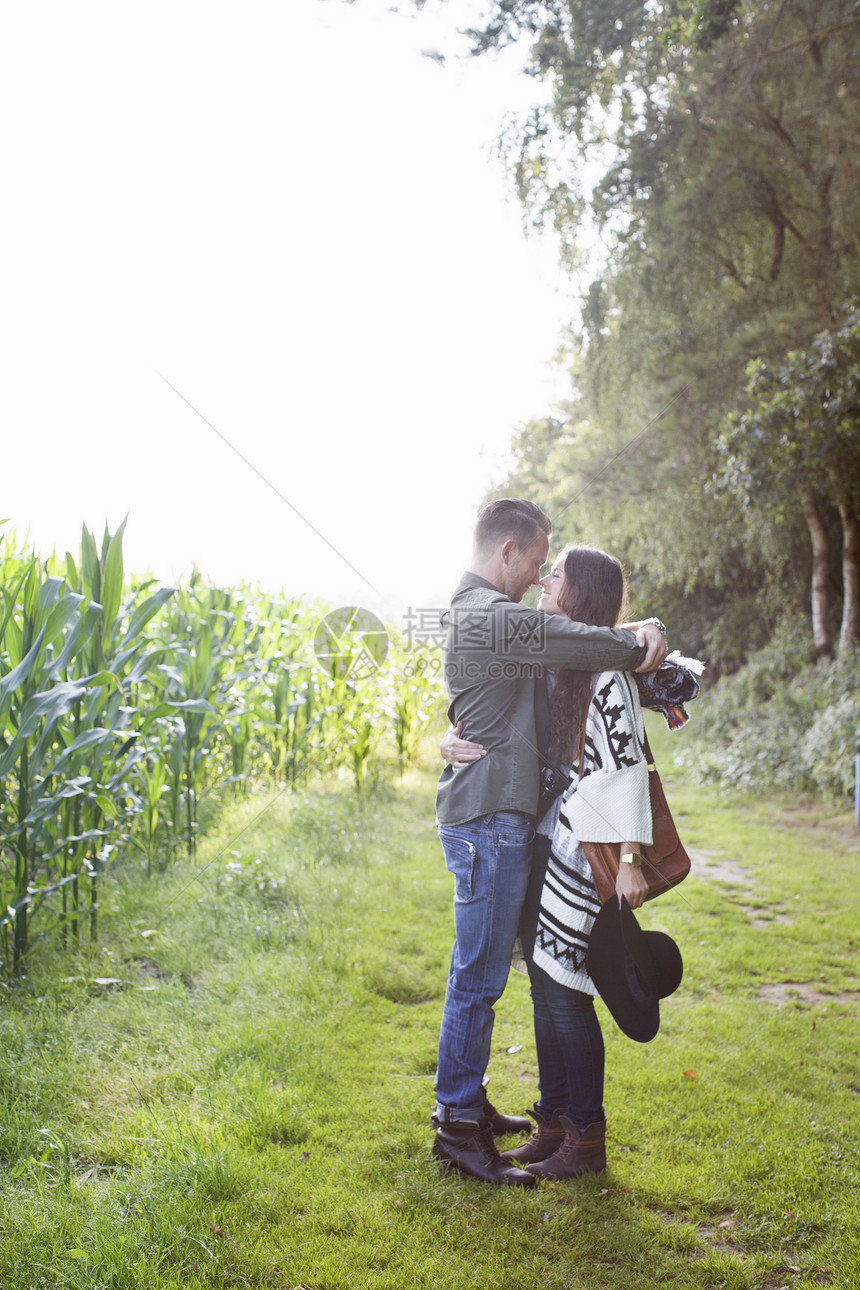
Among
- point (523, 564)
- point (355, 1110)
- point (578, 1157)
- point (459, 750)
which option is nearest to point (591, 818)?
point (459, 750)

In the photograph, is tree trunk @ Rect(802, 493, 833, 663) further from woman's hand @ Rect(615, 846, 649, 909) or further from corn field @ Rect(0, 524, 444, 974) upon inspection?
woman's hand @ Rect(615, 846, 649, 909)

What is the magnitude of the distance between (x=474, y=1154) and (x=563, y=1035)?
402mm

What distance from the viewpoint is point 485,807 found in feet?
6.84

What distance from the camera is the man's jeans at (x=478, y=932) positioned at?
2.12 metres

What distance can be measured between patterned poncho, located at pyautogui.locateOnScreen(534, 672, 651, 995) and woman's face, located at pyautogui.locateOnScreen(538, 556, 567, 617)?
237 millimetres

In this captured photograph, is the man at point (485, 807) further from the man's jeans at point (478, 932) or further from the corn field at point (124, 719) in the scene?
the corn field at point (124, 719)

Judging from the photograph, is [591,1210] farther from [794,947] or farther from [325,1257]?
[794,947]

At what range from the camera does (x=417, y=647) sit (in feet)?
25.0

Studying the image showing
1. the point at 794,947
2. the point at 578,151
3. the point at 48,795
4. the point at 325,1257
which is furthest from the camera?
the point at 578,151

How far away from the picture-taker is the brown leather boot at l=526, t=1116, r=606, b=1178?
7.11 feet

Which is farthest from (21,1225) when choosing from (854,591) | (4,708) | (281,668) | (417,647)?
(854,591)

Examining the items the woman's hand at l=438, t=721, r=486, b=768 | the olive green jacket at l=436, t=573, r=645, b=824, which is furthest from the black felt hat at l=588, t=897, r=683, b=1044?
the woman's hand at l=438, t=721, r=486, b=768

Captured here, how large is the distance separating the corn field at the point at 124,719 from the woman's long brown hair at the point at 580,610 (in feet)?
5.77

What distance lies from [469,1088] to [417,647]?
18.3 feet
